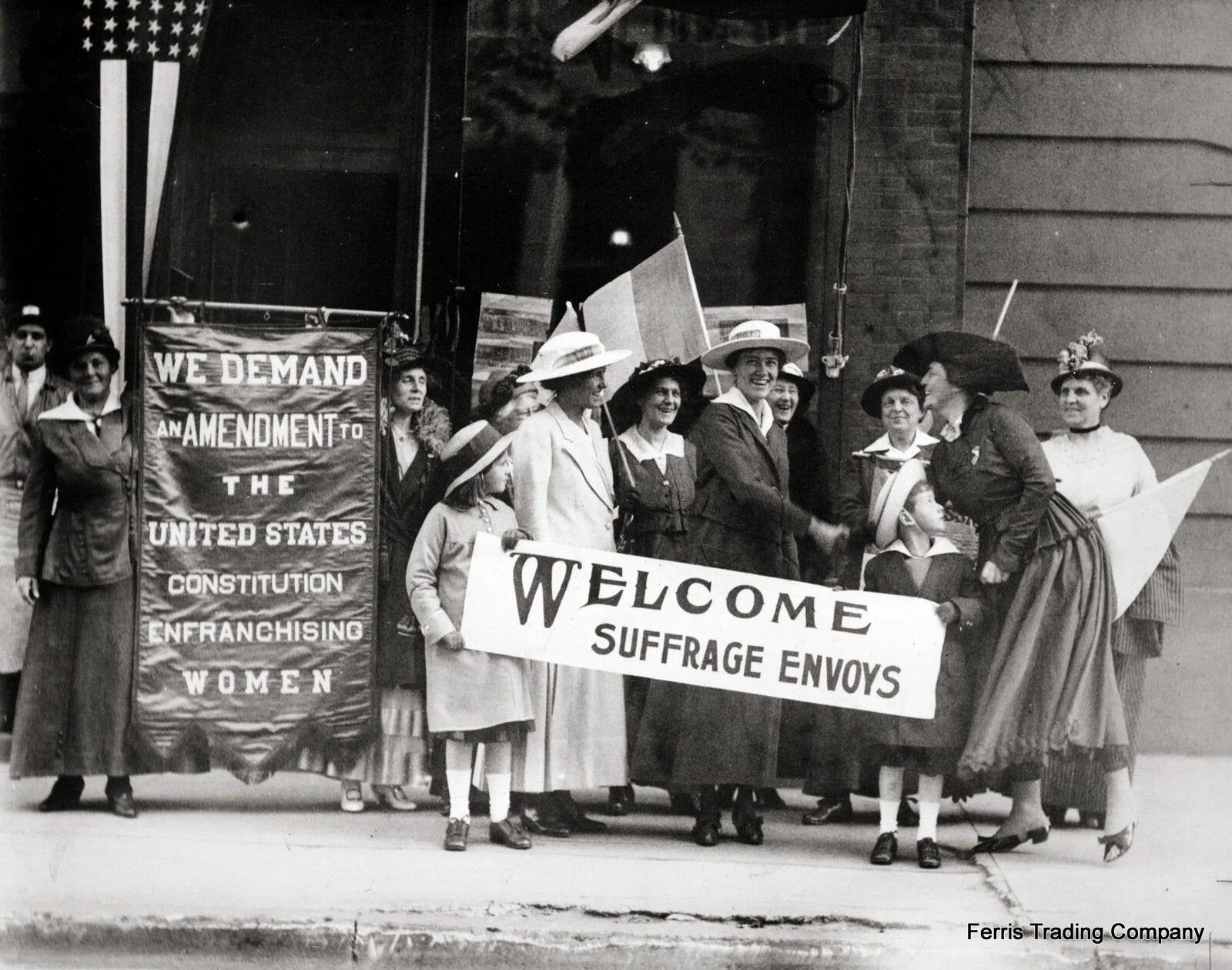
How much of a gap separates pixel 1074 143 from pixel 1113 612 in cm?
283

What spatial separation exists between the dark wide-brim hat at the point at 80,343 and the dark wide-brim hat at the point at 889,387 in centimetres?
338

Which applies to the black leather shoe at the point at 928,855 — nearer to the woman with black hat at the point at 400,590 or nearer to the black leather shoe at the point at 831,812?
the black leather shoe at the point at 831,812

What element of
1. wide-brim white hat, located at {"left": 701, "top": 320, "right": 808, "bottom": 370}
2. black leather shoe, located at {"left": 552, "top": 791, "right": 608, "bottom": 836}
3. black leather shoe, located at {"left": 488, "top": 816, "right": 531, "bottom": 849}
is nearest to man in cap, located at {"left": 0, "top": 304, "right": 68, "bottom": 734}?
black leather shoe, located at {"left": 488, "top": 816, "right": 531, "bottom": 849}

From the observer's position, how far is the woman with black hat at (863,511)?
734 cm

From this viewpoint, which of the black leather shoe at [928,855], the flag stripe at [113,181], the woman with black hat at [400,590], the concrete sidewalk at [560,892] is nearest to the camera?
the concrete sidewalk at [560,892]

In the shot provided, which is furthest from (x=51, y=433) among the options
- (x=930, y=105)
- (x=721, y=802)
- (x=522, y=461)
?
(x=930, y=105)

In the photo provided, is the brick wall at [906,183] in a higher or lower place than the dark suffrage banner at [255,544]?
higher

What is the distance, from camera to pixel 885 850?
692cm

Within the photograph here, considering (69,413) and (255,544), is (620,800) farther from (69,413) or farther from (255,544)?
(69,413)

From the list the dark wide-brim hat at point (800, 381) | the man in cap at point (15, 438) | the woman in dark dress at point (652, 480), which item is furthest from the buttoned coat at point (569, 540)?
the man in cap at point (15, 438)

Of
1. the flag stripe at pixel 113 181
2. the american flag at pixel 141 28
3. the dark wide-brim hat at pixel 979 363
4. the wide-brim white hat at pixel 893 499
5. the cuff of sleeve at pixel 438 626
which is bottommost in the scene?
the cuff of sleeve at pixel 438 626

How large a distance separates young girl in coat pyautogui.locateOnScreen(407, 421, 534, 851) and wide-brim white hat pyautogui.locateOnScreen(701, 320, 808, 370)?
109cm

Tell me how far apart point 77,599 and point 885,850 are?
364 cm

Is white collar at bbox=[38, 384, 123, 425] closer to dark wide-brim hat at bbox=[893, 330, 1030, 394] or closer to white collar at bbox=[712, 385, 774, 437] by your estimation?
white collar at bbox=[712, 385, 774, 437]
